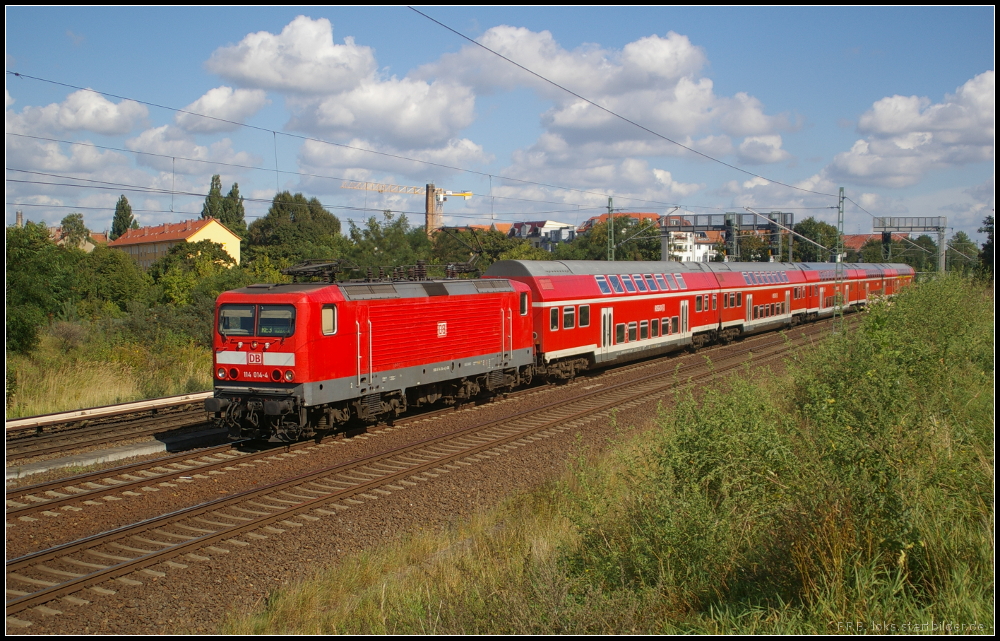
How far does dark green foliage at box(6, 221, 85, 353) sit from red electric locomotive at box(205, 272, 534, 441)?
10.3 metres

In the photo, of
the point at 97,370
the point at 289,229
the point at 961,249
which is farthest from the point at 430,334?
the point at 289,229

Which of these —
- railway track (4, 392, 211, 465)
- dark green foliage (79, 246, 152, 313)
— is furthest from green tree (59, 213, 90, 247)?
railway track (4, 392, 211, 465)

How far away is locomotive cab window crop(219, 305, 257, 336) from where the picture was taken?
1377 centimetres

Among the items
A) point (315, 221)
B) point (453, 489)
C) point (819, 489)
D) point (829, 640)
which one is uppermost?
point (315, 221)

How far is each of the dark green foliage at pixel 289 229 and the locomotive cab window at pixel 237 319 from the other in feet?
176

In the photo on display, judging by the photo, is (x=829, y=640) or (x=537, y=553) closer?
(x=829, y=640)

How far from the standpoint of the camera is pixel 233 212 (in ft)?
332

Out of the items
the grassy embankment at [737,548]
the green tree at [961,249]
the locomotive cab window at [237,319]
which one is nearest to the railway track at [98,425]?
the locomotive cab window at [237,319]

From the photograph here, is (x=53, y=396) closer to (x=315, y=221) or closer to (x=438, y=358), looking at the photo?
(x=438, y=358)

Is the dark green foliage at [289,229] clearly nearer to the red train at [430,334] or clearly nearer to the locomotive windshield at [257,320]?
the red train at [430,334]

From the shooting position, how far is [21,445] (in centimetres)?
1309

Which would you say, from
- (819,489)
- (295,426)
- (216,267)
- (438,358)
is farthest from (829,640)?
(216,267)

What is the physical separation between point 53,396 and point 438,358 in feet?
31.8

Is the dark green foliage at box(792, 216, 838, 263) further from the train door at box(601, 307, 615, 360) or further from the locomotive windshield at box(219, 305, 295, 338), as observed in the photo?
the locomotive windshield at box(219, 305, 295, 338)
